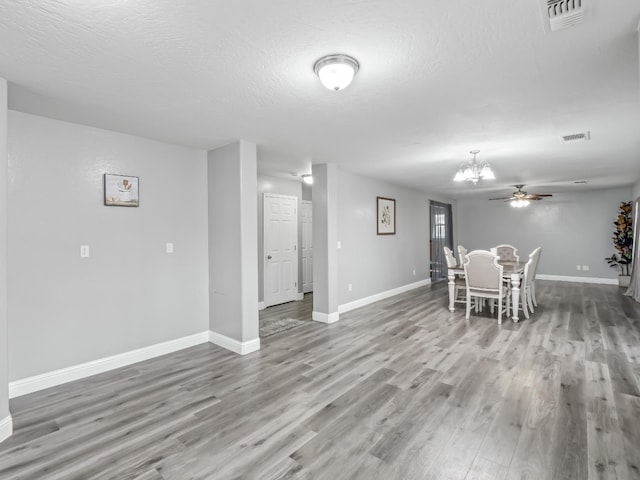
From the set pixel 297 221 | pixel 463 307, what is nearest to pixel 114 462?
pixel 297 221

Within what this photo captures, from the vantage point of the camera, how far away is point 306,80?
7.10 ft

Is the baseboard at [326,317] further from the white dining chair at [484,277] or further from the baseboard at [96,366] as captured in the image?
the white dining chair at [484,277]

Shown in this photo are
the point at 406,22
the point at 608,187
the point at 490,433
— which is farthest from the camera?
the point at 608,187

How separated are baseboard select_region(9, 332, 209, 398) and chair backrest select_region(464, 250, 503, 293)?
157 inches

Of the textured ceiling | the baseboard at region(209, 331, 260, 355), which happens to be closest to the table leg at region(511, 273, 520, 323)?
the textured ceiling

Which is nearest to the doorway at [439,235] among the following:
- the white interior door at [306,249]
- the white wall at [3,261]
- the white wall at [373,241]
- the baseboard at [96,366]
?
the white wall at [373,241]

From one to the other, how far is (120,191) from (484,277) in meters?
4.92

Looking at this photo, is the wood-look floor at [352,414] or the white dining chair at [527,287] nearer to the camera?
the wood-look floor at [352,414]

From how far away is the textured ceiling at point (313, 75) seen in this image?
152 cm

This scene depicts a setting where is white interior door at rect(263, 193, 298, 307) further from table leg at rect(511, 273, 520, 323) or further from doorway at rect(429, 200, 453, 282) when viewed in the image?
doorway at rect(429, 200, 453, 282)

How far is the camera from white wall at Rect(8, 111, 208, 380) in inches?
105

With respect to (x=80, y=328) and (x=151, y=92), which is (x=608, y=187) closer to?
(x=151, y=92)

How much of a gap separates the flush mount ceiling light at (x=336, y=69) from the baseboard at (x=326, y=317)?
3.51 metres

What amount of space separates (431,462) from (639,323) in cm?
479
